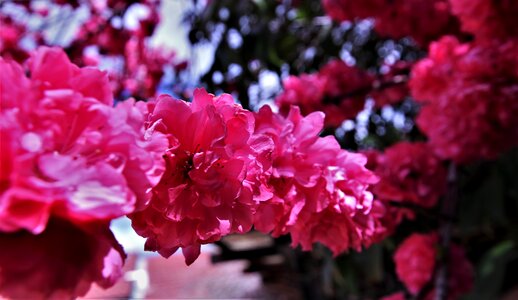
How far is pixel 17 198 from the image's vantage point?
0.32m

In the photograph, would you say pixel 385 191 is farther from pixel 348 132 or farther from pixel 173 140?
pixel 348 132

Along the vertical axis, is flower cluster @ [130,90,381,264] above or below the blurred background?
above

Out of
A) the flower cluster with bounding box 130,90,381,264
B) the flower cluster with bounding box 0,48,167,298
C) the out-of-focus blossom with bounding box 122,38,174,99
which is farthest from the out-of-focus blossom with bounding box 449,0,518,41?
the out-of-focus blossom with bounding box 122,38,174,99

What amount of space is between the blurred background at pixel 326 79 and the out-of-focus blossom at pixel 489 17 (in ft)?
0.94

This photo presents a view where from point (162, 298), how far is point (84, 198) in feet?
11.7

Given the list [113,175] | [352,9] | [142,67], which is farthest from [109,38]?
[113,175]

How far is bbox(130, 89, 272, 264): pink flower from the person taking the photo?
0.46 metres

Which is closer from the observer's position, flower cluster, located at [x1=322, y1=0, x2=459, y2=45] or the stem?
the stem

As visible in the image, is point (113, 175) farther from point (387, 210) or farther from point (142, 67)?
point (142, 67)

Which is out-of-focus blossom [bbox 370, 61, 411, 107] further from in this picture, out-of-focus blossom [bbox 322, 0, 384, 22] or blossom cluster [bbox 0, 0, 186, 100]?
blossom cluster [bbox 0, 0, 186, 100]

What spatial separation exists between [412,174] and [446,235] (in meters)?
0.23

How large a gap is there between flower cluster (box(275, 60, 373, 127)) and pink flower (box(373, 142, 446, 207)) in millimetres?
220

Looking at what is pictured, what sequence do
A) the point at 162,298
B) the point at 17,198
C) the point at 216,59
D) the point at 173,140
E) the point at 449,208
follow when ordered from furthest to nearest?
the point at 162,298, the point at 216,59, the point at 449,208, the point at 173,140, the point at 17,198

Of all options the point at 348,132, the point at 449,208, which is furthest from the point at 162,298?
the point at 449,208
